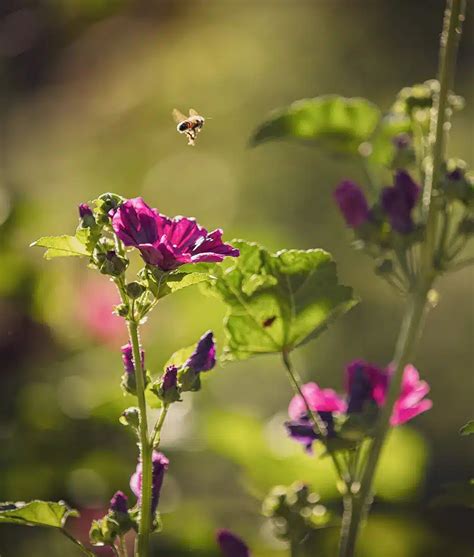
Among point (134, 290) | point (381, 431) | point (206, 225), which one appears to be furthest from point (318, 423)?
point (206, 225)

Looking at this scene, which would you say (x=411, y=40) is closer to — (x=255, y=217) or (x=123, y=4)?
(x=255, y=217)

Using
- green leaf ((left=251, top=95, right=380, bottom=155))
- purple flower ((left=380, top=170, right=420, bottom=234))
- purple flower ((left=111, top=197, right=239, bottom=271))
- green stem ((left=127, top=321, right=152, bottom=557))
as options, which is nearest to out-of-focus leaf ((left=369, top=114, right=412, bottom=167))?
green leaf ((left=251, top=95, right=380, bottom=155))

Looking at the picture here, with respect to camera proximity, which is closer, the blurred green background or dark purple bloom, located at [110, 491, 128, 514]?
dark purple bloom, located at [110, 491, 128, 514]

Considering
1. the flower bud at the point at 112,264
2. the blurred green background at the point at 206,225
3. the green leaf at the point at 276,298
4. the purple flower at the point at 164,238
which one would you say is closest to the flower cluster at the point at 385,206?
the green leaf at the point at 276,298

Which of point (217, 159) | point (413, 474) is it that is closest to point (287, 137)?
Answer: point (413, 474)

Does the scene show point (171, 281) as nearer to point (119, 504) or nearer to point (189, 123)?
point (119, 504)

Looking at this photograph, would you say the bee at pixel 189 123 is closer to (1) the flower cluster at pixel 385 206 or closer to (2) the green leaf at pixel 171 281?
(1) the flower cluster at pixel 385 206

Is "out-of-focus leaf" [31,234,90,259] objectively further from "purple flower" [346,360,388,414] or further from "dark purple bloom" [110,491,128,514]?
"purple flower" [346,360,388,414]
